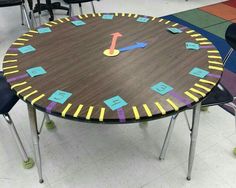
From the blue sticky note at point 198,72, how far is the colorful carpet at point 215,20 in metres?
1.42

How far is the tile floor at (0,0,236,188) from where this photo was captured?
1579 millimetres

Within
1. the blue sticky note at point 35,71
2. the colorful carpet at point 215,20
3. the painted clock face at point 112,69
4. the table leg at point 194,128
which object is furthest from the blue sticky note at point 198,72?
the colorful carpet at point 215,20

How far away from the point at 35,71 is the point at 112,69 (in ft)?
1.15

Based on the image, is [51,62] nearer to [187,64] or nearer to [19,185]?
[187,64]

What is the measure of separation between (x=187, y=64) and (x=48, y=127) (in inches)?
44.5

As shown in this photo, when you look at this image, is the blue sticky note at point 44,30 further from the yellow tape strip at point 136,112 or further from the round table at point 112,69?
the yellow tape strip at point 136,112

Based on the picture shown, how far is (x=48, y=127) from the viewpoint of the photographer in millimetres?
1924

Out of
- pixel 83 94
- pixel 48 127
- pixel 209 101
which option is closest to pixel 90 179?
pixel 48 127

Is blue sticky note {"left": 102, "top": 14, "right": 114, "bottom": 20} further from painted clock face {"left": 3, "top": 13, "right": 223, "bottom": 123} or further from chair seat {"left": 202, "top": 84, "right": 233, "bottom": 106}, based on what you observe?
chair seat {"left": 202, "top": 84, "right": 233, "bottom": 106}

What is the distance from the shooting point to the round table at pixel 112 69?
1.02 m

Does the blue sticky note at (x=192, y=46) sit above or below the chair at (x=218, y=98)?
above

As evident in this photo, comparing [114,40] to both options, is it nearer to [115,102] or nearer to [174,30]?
[174,30]

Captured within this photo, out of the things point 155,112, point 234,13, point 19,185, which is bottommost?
point 19,185

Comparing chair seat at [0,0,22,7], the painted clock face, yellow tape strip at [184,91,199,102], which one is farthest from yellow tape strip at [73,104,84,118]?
chair seat at [0,0,22,7]
